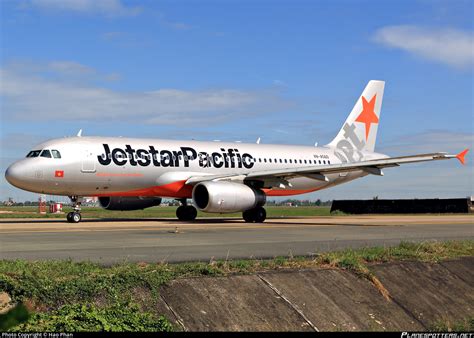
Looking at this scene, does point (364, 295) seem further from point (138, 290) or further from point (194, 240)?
point (194, 240)

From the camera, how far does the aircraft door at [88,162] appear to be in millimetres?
25000

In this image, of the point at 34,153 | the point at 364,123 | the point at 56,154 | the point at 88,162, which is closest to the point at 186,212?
the point at 88,162

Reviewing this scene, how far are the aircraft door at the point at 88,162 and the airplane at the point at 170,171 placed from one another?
1.6 inches

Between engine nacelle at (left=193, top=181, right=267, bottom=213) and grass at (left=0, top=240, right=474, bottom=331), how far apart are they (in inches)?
628

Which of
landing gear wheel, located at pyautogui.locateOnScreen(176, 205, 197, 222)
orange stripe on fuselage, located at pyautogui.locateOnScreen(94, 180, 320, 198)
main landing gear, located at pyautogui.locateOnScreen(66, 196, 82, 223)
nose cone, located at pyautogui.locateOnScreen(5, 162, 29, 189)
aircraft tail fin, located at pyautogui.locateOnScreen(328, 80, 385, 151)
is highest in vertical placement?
aircraft tail fin, located at pyautogui.locateOnScreen(328, 80, 385, 151)

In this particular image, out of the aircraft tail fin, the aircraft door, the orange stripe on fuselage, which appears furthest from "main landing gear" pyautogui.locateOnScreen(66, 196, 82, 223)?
the aircraft tail fin

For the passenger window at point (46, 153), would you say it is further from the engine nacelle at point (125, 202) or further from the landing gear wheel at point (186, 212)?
the landing gear wheel at point (186, 212)

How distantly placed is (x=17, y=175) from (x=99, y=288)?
1914cm

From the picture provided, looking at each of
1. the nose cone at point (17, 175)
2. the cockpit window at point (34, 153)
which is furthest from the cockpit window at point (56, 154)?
the nose cone at point (17, 175)

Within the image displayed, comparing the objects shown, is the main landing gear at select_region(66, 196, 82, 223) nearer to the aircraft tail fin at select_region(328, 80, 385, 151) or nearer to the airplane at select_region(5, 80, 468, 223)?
the airplane at select_region(5, 80, 468, 223)

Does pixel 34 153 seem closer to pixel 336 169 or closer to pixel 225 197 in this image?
pixel 225 197

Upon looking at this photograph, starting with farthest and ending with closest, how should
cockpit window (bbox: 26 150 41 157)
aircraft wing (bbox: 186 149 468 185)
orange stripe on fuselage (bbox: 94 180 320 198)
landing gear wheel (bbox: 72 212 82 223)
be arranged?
orange stripe on fuselage (bbox: 94 180 320 198) → aircraft wing (bbox: 186 149 468 185) → landing gear wheel (bbox: 72 212 82 223) → cockpit window (bbox: 26 150 41 157)

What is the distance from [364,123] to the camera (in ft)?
123

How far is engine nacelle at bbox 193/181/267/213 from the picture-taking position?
24641 millimetres
